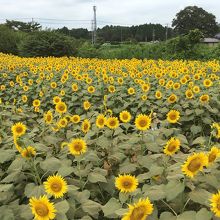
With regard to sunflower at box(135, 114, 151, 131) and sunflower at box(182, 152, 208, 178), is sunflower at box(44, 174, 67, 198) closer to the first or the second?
sunflower at box(182, 152, 208, 178)

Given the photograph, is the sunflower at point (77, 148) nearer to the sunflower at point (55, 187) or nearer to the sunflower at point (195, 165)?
the sunflower at point (55, 187)

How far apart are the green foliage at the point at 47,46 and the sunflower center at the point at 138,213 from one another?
51.7ft

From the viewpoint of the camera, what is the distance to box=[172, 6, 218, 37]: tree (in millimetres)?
68688

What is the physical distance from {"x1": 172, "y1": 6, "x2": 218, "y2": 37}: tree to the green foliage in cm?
5280

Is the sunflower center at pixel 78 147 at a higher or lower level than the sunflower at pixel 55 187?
higher

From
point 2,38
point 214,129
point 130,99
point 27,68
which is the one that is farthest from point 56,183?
point 2,38

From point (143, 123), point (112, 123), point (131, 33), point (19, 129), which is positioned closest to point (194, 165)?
point (143, 123)

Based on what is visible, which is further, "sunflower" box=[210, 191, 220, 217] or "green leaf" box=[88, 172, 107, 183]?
"green leaf" box=[88, 172, 107, 183]

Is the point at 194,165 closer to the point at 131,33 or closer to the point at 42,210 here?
the point at 42,210

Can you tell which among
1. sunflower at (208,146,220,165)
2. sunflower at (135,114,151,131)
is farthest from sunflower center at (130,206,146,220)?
sunflower at (135,114,151,131)

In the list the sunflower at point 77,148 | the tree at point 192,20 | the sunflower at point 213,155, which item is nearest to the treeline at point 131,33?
the tree at point 192,20

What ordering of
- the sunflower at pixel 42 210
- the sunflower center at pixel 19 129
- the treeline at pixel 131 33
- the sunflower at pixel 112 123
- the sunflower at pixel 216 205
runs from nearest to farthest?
the sunflower at pixel 216 205, the sunflower at pixel 42 210, the sunflower center at pixel 19 129, the sunflower at pixel 112 123, the treeline at pixel 131 33

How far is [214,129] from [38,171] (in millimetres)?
1033

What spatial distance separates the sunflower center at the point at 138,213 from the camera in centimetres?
146
